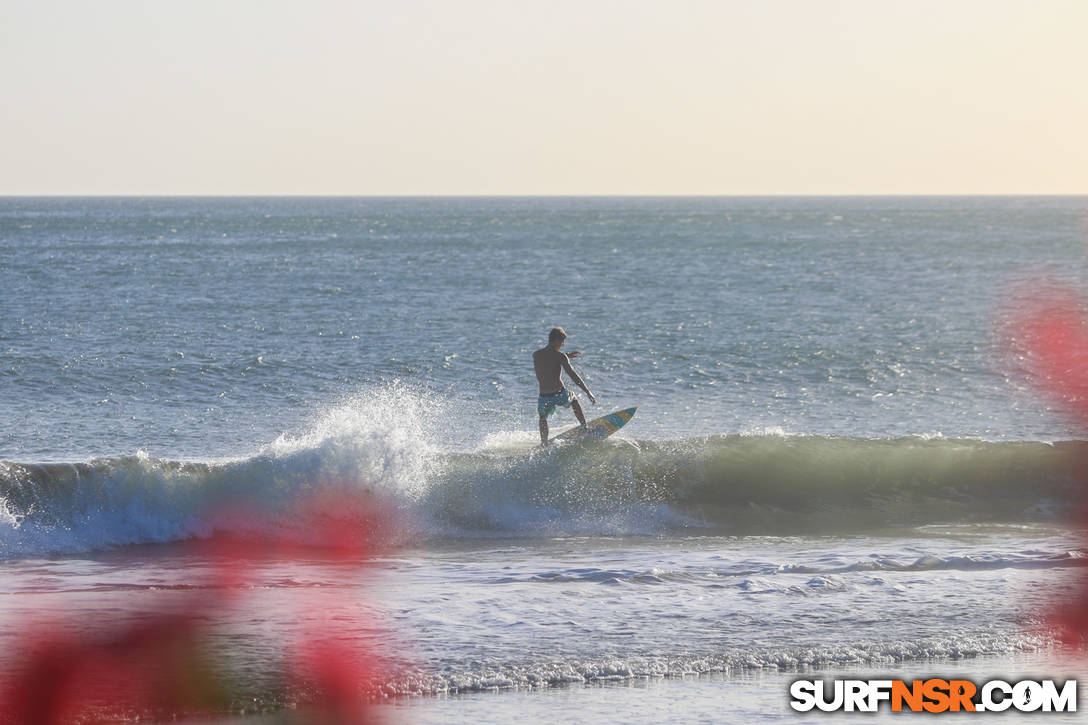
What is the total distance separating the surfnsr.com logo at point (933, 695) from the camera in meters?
9.61

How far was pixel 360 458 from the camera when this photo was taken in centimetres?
1764

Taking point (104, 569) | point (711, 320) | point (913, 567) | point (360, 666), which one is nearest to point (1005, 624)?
point (913, 567)

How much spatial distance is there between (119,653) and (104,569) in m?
3.95

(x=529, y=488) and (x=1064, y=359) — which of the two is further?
(x=1064, y=359)

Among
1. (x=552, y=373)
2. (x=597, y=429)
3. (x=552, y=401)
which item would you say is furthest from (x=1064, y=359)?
(x=552, y=373)

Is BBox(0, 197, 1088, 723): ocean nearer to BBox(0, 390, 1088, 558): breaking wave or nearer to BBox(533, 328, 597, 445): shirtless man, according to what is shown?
BBox(0, 390, 1088, 558): breaking wave

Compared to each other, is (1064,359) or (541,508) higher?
(541,508)

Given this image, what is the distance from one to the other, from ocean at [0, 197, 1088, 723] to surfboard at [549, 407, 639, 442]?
0.21 m

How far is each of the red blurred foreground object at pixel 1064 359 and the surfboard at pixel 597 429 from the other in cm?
648

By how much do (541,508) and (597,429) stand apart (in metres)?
2.15

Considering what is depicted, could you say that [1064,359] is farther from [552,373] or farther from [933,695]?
[933,695]

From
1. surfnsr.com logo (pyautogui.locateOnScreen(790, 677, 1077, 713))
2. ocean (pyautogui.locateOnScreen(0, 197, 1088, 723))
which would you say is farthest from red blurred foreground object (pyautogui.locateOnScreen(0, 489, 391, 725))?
surfnsr.com logo (pyautogui.locateOnScreen(790, 677, 1077, 713))

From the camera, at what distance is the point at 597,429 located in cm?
1909

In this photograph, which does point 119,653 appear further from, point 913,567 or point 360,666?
point 913,567
